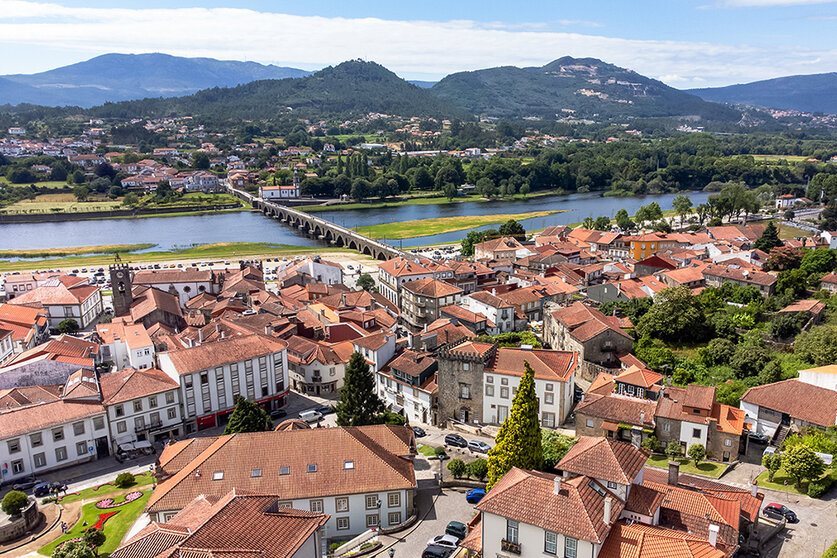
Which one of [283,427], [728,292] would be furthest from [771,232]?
[283,427]

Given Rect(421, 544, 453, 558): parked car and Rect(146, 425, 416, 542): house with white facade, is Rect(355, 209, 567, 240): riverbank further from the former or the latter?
Rect(421, 544, 453, 558): parked car

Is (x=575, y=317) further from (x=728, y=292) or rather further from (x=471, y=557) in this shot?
(x=471, y=557)

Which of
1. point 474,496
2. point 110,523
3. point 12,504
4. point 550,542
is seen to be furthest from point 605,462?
point 12,504

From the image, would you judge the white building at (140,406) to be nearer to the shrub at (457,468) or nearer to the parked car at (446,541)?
the shrub at (457,468)

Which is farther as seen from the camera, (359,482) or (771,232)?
(771,232)

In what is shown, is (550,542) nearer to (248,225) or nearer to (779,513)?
(779,513)

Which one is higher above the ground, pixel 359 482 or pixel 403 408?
pixel 359 482
